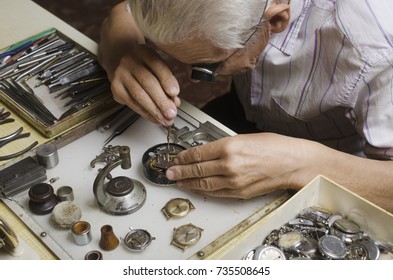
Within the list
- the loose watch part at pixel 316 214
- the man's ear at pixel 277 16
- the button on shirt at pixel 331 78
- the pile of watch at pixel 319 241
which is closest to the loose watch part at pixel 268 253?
the pile of watch at pixel 319 241

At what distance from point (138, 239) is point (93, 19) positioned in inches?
91.5

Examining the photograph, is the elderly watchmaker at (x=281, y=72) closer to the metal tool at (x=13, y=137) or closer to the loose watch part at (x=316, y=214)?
the loose watch part at (x=316, y=214)

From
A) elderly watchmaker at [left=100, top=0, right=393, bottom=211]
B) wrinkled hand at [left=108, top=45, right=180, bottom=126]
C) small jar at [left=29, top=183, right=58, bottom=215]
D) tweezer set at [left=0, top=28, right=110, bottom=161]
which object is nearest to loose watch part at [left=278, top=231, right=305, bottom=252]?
elderly watchmaker at [left=100, top=0, right=393, bottom=211]

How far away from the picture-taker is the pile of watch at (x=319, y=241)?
3.17ft

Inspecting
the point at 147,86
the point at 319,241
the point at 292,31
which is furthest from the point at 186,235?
the point at 292,31

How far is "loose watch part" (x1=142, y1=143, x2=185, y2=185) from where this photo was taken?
113cm

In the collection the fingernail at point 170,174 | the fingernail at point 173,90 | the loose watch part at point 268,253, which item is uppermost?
the fingernail at point 173,90

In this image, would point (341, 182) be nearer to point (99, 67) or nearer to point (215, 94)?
point (99, 67)

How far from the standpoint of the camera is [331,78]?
124 centimetres

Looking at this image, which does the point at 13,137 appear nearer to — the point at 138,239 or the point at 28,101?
the point at 28,101

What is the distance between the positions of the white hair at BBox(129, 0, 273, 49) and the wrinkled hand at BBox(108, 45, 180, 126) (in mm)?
164

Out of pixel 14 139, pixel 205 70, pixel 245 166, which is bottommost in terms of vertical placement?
pixel 14 139

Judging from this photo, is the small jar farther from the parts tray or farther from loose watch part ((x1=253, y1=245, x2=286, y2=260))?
loose watch part ((x1=253, y1=245, x2=286, y2=260))

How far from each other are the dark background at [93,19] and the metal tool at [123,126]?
1354mm
